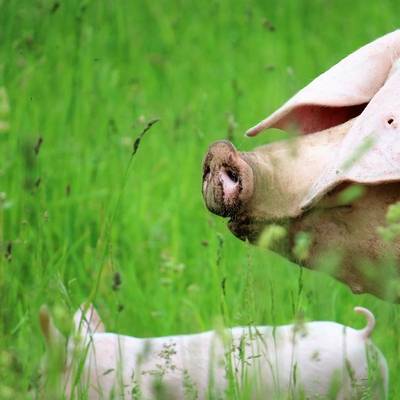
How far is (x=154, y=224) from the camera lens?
160 inches

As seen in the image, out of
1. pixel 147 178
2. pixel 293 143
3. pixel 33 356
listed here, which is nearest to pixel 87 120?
Answer: pixel 147 178

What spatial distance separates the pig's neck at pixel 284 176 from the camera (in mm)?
2160

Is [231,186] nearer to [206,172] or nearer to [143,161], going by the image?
[206,172]

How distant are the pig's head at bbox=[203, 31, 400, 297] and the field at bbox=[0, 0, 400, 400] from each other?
0.31 feet

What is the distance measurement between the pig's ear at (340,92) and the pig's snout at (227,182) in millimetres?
213

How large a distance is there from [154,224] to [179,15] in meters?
2.22

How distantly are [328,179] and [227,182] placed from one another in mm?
182

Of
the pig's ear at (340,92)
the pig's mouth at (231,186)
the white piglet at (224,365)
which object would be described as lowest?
the white piglet at (224,365)

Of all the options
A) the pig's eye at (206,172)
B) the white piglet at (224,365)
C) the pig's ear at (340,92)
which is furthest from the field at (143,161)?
the pig's ear at (340,92)

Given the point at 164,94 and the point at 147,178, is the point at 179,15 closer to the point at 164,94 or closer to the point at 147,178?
the point at 164,94

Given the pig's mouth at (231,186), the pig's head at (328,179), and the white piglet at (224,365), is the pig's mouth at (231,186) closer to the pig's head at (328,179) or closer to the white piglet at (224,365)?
the pig's head at (328,179)

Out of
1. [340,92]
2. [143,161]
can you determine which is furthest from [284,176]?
[143,161]

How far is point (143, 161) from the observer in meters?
4.67

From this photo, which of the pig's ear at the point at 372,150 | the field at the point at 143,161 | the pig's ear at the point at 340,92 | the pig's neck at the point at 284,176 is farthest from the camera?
the field at the point at 143,161
